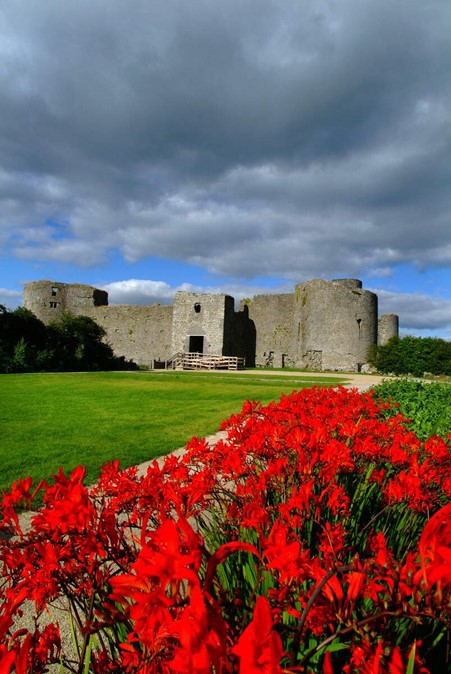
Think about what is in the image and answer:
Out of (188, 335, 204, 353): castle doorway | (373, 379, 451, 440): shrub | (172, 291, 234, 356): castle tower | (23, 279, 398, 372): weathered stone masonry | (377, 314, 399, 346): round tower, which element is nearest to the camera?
(373, 379, 451, 440): shrub

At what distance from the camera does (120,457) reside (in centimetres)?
532

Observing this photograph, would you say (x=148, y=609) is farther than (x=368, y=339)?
No

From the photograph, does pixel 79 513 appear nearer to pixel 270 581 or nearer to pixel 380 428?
pixel 270 581

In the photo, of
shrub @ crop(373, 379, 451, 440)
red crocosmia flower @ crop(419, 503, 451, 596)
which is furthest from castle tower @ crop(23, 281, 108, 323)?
red crocosmia flower @ crop(419, 503, 451, 596)

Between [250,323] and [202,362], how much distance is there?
7803mm

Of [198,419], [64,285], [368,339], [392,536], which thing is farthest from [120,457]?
[64,285]

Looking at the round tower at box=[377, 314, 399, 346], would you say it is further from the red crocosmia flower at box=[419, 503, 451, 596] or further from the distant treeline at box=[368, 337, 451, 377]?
the red crocosmia flower at box=[419, 503, 451, 596]

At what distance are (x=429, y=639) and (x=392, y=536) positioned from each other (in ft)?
2.08

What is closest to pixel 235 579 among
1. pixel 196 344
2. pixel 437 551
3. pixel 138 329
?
pixel 437 551

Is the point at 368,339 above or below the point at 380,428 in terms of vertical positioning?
above

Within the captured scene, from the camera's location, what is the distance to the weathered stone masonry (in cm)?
3003

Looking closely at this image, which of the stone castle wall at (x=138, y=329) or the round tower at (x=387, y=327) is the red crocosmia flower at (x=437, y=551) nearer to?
the stone castle wall at (x=138, y=329)

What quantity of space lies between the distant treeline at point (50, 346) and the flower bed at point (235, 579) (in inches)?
930

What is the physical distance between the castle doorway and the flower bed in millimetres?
29143
